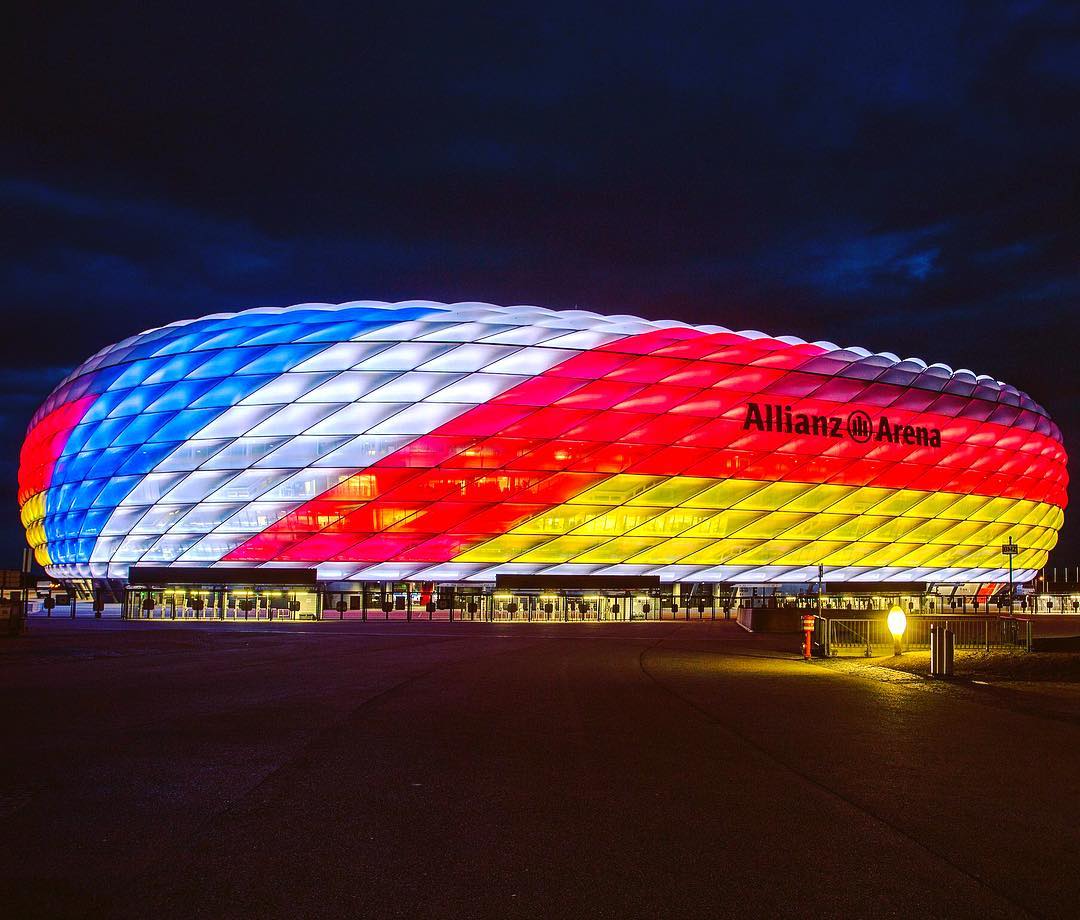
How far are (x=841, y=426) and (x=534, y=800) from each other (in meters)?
46.8

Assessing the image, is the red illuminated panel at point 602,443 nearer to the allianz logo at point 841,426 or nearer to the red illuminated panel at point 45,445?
the allianz logo at point 841,426

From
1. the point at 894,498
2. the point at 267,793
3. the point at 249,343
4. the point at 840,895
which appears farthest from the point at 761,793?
the point at 894,498

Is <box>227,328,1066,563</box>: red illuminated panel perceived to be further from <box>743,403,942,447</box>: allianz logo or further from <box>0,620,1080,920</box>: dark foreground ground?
<box>0,620,1080,920</box>: dark foreground ground

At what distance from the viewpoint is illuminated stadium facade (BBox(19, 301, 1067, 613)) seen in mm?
44344

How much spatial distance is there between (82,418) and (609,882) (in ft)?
168

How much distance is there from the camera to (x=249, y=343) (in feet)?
152

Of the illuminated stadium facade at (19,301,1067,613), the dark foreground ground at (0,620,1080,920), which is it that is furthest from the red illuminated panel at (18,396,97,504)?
the dark foreground ground at (0,620,1080,920)

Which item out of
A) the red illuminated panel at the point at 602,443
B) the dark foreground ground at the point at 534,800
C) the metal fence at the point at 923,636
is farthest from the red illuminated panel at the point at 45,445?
the dark foreground ground at the point at 534,800

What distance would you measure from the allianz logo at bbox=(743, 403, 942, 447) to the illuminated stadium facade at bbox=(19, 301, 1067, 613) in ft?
0.36

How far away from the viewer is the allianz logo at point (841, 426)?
159ft

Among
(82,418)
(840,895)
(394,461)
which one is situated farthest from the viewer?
(82,418)

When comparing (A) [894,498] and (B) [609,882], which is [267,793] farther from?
(A) [894,498]

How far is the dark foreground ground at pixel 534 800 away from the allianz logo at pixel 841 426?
34606mm

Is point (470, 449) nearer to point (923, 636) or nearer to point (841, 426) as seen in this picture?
point (841, 426)
